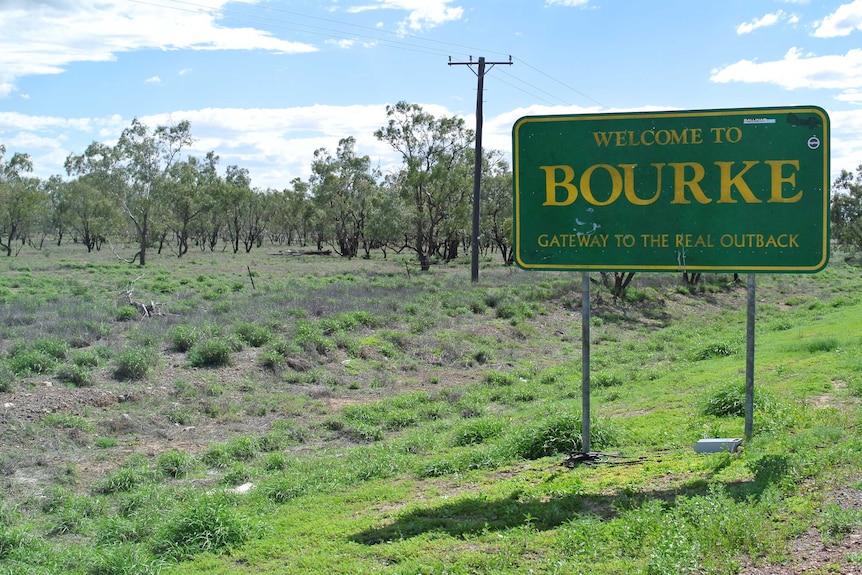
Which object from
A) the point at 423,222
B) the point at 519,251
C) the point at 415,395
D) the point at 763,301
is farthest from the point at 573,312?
the point at 423,222

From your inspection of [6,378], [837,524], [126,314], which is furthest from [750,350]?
[126,314]

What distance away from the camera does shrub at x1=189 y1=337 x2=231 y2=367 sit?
1416 centimetres

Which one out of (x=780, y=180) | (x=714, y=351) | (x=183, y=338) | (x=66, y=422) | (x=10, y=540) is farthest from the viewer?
(x=183, y=338)

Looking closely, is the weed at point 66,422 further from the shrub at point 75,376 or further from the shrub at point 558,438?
the shrub at point 558,438

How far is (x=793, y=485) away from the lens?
4770 mm

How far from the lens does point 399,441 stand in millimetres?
10000

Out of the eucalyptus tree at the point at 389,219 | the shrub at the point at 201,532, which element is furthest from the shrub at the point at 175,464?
the eucalyptus tree at the point at 389,219

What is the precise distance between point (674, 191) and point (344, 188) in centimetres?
5798

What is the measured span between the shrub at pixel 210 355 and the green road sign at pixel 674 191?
9534 millimetres

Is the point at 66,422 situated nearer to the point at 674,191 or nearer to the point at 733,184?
the point at 674,191

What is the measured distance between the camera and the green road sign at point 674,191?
5645mm

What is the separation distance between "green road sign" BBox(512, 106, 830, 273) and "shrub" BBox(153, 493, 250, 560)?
3.11 metres

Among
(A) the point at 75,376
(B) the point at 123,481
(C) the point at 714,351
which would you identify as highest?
(C) the point at 714,351

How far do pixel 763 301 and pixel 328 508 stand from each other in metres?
26.0
